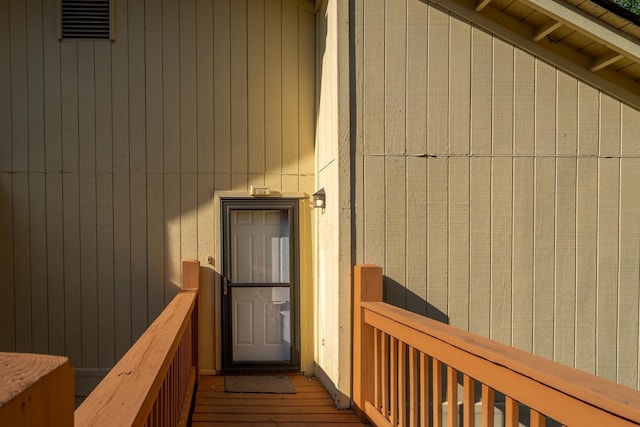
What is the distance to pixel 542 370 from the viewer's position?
1.70 m

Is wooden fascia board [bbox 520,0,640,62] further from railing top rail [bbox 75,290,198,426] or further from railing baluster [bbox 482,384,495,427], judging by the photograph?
railing top rail [bbox 75,290,198,426]

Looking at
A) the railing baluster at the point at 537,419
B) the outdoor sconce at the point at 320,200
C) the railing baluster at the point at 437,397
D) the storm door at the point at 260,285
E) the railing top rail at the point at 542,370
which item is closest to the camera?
the railing top rail at the point at 542,370

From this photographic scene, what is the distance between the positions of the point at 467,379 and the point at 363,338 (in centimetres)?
152

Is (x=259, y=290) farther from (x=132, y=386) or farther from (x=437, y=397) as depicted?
(x=132, y=386)

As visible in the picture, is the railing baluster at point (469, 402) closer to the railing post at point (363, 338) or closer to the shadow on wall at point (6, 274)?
the railing post at point (363, 338)

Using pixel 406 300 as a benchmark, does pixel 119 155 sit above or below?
above

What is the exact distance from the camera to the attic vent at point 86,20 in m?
5.15

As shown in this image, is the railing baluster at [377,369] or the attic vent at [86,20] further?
the attic vent at [86,20]

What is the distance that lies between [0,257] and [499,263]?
14.6 feet

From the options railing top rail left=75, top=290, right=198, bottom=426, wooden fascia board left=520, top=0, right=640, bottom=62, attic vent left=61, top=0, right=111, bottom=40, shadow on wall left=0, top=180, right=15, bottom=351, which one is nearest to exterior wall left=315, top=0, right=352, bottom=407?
wooden fascia board left=520, top=0, right=640, bottom=62

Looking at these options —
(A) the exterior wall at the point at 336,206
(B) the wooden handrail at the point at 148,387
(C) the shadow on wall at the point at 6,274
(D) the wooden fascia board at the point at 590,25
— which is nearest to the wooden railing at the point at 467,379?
(A) the exterior wall at the point at 336,206

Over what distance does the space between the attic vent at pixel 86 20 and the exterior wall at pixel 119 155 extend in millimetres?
103

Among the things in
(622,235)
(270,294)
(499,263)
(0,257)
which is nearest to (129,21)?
(0,257)

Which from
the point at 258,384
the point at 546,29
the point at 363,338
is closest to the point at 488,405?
the point at 363,338
